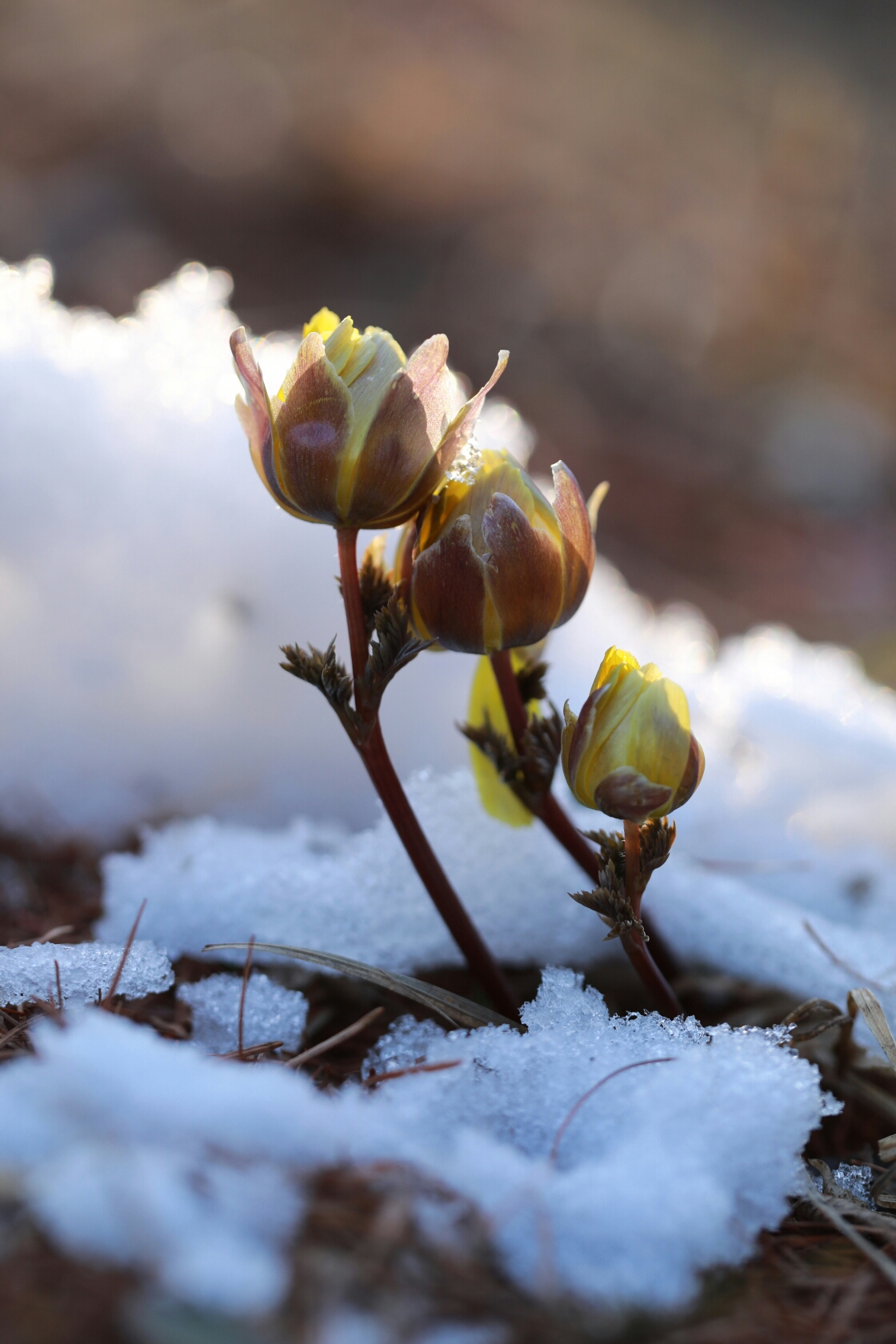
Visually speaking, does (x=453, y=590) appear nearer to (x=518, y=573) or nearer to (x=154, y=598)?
(x=518, y=573)

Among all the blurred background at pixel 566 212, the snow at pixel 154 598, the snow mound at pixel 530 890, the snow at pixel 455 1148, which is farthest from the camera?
the blurred background at pixel 566 212

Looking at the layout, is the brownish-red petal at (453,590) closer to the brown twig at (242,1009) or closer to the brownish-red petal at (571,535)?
the brownish-red petal at (571,535)

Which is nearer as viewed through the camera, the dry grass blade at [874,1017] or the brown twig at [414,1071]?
the brown twig at [414,1071]

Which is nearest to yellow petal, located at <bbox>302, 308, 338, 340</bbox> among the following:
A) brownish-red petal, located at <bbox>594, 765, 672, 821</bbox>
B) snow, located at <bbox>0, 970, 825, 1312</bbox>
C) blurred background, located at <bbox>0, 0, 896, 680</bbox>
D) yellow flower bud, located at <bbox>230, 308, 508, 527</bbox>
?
yellow flower bud, located at <bbox>230, 308, 508, 527</bbox>

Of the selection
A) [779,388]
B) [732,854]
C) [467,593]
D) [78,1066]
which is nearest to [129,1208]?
[78,1066]

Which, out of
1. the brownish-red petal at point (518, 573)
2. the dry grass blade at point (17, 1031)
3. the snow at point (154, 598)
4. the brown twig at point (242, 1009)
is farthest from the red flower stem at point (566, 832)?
the snow at point (154, 598)

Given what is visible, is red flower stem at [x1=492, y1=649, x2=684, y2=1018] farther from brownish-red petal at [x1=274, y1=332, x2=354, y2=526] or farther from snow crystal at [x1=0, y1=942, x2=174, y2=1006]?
snow crystal at [x1=0, y1=942, x2=174, y2=1006]
